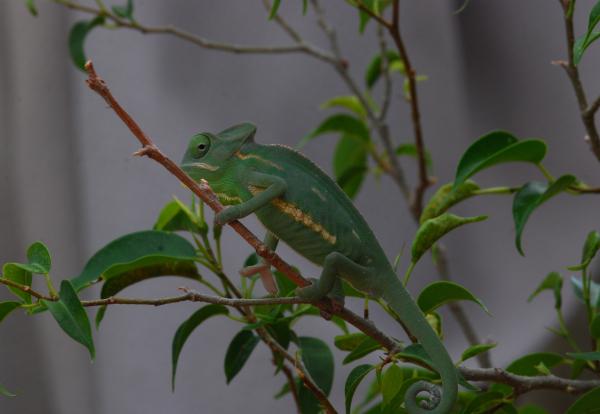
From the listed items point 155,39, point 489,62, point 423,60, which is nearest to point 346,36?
point 423,60

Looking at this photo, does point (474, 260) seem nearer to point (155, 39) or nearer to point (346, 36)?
point (346, 36)

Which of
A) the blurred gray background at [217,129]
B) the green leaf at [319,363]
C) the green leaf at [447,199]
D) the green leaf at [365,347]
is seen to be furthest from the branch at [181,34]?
the green leaf at [365,347]

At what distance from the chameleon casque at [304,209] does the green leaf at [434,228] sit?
85 millimetres

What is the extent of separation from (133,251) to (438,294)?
45 cm

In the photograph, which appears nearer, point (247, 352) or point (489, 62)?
point (247, 352)

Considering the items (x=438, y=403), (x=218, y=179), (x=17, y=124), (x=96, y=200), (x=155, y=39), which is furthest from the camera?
(x=155, y=39)

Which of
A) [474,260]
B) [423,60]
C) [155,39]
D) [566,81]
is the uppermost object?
[155,39]

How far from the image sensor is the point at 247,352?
1194 millimetres

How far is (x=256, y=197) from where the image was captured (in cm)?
98

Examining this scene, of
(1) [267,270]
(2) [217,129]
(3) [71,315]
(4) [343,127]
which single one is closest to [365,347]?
(1) [267,270]

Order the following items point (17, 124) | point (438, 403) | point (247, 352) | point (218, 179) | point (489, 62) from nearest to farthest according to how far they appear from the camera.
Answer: point (438, 403), point (218, 179), point (247, 352), point (17, 124), point (489, 62)

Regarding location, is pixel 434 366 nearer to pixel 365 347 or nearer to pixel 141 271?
pixel 365 347

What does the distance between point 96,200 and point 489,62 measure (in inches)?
59.6

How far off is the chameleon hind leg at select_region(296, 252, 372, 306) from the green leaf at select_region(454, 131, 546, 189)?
0.21m
